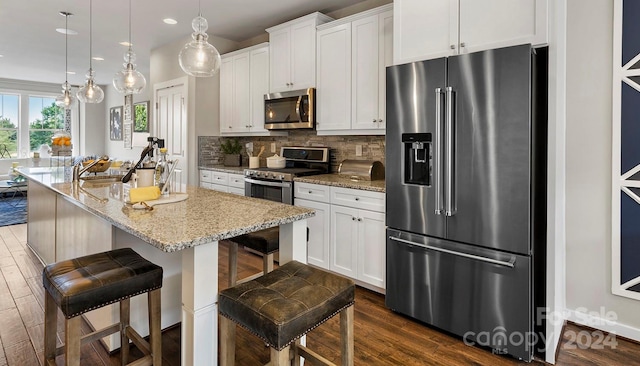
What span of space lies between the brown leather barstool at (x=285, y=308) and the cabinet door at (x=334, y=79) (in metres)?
2.18

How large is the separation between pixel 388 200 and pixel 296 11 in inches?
98.2

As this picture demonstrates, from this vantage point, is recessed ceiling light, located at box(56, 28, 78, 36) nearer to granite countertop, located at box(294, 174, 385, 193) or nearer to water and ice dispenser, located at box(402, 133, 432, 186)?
granite countertop, located at box(294, 174, 385, 193)

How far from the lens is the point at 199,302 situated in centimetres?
141

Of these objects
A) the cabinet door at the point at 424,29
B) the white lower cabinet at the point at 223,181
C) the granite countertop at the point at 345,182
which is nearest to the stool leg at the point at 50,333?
the granite countertop at the point at 345,182

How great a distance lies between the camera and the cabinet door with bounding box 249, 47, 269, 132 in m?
4.25

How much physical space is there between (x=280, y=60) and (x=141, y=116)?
3945 millimetres

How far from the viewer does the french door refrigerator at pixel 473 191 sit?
1999 millimetres

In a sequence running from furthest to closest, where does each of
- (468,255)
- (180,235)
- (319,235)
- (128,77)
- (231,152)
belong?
(231,152), (319,235), (128,77), (468,255), (180,235)

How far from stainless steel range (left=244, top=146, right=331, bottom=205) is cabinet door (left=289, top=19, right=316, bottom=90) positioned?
29.2 inches

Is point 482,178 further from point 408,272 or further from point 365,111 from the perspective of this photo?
point 365,111

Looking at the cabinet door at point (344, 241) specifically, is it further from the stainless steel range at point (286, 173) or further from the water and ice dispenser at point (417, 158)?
the water and ice dispenser at point (417, 158)

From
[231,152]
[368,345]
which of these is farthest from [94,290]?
[231,152]

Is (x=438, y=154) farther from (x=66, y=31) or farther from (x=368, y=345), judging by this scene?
(x=66, y=31)

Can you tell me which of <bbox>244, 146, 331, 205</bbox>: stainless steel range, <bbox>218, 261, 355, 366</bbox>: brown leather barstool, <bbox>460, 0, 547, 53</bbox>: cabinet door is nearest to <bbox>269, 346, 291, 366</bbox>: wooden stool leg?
<bbox>218, 261, 355, 366</bbox>: brown leather barstool
